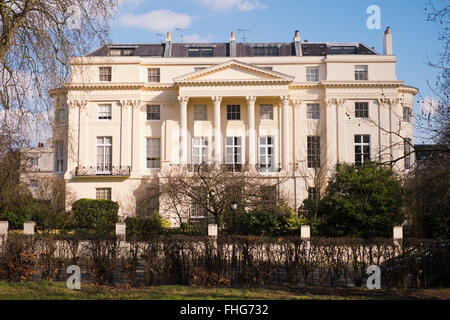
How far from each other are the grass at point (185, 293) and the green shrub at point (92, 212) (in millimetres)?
21988

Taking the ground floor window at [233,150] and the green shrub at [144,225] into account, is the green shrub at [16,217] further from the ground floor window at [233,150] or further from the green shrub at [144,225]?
the ground floor window at [233,150]

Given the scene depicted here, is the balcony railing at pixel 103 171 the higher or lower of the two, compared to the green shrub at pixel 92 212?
higher

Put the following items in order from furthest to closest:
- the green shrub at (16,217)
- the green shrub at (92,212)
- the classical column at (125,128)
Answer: the classical column at (125,128) → the green shrub at (92,212) → the green shrub at (16,217)

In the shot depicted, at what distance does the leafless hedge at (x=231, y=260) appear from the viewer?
1373cm

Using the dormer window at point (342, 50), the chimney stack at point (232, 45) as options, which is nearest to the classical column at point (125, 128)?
the chimney stack at point (232, 45)

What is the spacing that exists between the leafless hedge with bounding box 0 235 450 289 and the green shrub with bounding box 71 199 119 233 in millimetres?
20138

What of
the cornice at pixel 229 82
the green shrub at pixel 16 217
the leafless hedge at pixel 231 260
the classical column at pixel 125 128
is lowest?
the leafless hedge at pixel 231 260

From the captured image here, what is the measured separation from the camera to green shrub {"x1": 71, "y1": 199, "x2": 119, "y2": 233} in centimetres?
3531

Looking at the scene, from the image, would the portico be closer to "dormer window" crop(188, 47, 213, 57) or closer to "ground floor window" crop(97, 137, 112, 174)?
"dormer window" crop(188, 47, 213, 57)

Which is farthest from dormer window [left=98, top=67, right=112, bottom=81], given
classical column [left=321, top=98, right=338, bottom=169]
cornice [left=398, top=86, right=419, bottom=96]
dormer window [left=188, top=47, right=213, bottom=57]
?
cornice [left=398, top=86, right=419, bottom=96]

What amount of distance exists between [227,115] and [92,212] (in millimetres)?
14241

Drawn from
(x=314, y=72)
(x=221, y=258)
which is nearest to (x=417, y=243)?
(x=221, y=258)

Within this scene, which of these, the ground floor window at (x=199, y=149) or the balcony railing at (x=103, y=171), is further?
the ground floor window at (x=199, y=149)

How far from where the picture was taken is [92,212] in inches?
1439
